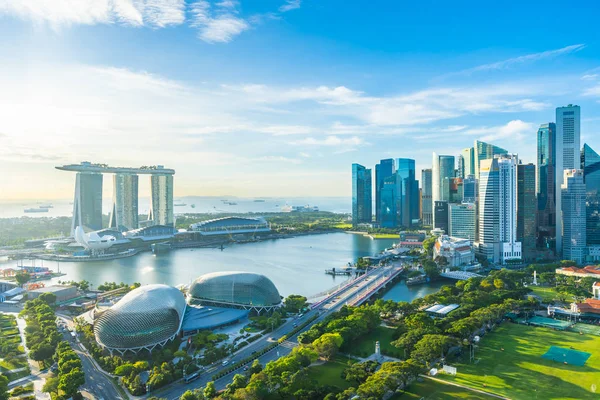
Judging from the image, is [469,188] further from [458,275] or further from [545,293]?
[545,293]

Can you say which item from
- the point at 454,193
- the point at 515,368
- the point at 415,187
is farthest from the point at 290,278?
the point at 415,187

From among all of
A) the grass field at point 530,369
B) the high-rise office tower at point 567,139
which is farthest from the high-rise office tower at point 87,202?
the high-rise office tower at point 567,139

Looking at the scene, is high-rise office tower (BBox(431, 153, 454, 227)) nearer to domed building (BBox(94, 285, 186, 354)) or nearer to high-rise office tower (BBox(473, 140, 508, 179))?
high-rise office tower (BBox(473, 140, 508, 179))

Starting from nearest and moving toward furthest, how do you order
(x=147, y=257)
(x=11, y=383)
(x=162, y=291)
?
(x=11, y=383), (x=162, y=291), (x=147, y=257)

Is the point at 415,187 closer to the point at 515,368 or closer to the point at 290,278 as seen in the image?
the point at 290,278

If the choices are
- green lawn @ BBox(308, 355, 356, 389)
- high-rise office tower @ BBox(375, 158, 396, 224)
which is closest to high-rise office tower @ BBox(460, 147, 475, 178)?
high-rise office tower @ BBox(375, 158, 396, 224)

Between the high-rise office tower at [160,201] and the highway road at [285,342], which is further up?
the high-rise office tower at [160,201]

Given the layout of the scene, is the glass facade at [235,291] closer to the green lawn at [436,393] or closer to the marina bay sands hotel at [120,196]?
the green lawn at [436,393]
